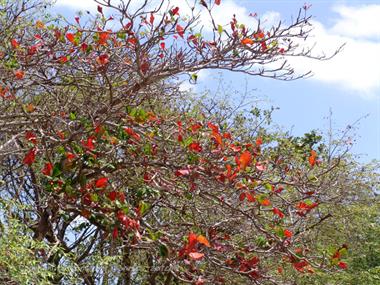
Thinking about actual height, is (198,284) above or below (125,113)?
below

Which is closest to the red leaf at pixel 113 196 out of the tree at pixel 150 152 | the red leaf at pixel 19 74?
the tree at pixel 150 152

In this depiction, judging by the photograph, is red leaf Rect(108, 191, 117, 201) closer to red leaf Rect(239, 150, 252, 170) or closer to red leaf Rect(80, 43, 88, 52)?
red leaf Rect(239, 150, 252, 170)

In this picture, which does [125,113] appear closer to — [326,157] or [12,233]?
[12,233]

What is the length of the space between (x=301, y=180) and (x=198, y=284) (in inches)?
35.5

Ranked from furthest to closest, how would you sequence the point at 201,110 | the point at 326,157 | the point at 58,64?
the point at 326,157, the point at 201,110, the point at 58,64

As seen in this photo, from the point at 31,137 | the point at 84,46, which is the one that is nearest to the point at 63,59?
the point at 84,46

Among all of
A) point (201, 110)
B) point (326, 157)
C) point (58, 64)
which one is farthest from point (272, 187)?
point (326, 157)

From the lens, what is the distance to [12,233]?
4141mm

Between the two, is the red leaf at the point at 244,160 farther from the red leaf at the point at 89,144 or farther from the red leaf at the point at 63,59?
the red leaf at the point at 63,59

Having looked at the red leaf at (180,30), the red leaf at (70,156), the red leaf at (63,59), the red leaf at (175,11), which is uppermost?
the red leaf at (175,11)

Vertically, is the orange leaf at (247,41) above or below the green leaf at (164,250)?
above

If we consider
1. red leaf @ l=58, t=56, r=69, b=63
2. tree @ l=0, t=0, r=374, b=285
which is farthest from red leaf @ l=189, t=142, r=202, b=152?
red leaf @ l=58, t=56, r=69, b=63

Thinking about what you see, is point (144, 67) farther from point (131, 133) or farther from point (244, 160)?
point (244, 160)

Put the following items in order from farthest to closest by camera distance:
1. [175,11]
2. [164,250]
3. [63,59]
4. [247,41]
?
[63,59] → [175,11] → [247,41] → [164,250]
